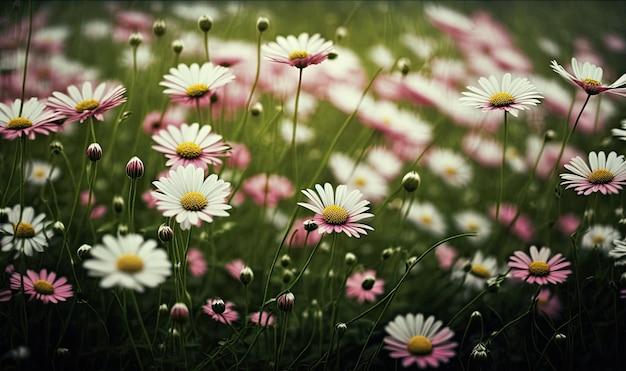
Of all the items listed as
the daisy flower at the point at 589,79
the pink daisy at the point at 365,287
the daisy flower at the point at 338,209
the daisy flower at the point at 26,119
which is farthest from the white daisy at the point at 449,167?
the daisy flower at the point at 26,119

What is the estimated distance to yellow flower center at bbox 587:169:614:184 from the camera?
886mm

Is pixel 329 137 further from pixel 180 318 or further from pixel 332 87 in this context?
pixel 180 318

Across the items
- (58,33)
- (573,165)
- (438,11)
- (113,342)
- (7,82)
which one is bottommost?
(113,342)

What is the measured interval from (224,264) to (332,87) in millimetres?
705

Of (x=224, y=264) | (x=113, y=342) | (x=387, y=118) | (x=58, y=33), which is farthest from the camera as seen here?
(x=58, y=33)

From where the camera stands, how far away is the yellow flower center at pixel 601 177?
886mm

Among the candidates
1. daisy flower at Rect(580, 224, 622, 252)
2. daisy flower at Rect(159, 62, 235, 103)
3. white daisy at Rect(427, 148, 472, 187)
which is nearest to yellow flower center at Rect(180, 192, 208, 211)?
daisy flower at Rect(159, 62, 235, 103)

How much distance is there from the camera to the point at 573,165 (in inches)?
36.0

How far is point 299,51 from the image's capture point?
989 mm

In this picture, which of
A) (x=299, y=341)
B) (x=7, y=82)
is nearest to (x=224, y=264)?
(x=299, y=341)

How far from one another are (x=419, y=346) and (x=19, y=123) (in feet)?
2.32

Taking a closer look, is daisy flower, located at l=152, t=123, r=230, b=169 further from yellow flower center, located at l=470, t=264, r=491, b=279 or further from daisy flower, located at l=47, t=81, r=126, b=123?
yellow flower center, located at l=470, t=264, r=491, b=279

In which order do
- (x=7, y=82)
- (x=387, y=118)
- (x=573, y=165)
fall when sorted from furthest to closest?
(x=7, y=82) → (x=387, y=118) → (x=573, y=165)

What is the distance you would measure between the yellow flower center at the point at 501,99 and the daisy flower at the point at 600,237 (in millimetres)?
383
